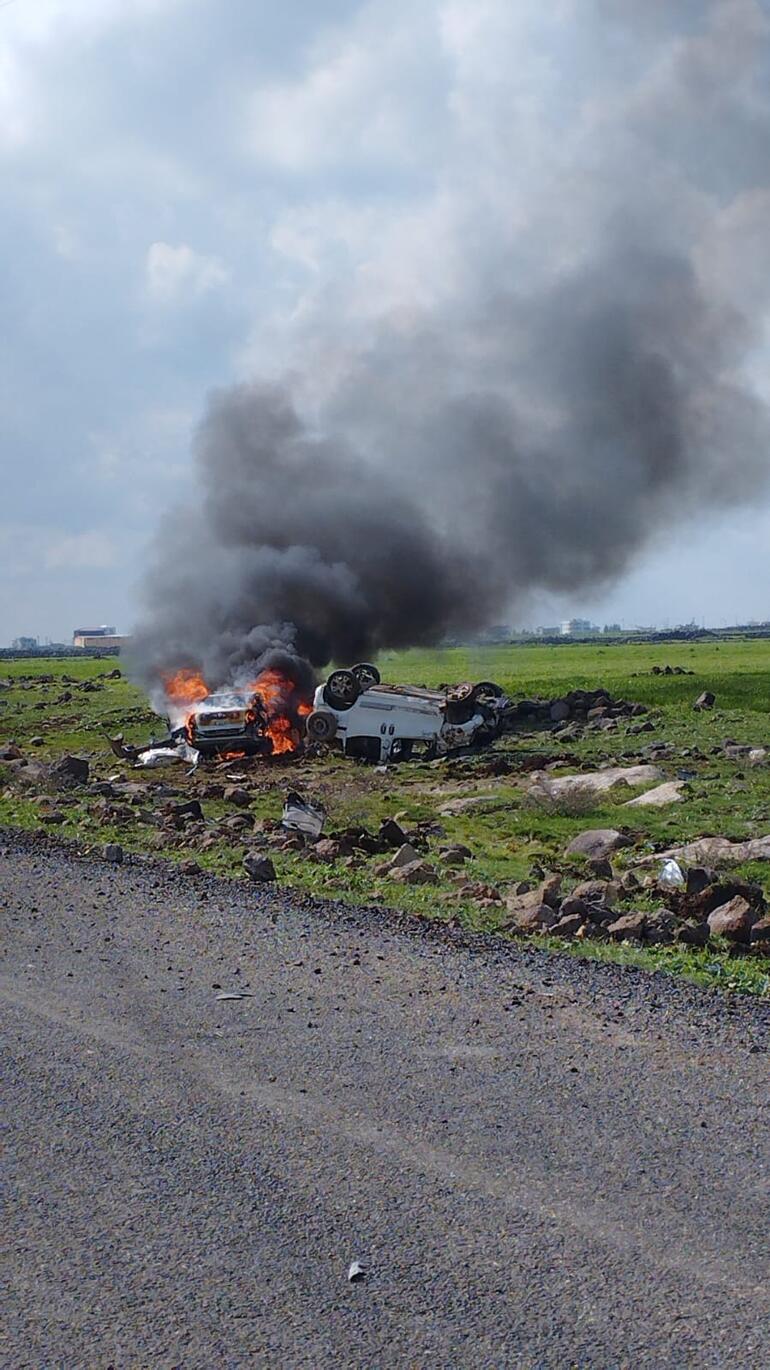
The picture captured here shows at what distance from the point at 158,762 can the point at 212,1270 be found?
22.7 m

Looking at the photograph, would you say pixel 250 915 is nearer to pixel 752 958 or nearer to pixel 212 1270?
pixel 752 958

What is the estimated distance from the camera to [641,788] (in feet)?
66.3

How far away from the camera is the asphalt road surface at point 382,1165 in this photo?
3840mm

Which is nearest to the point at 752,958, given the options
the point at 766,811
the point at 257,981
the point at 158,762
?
the point at 257,981

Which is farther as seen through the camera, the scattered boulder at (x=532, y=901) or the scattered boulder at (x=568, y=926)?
the scattered boulder at (x=532, y=901)

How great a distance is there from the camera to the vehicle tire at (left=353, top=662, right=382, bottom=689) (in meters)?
27.5

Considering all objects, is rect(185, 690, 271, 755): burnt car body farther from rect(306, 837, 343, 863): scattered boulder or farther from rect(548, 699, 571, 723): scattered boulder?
rect(306, 837, 343, 863): scattered boulder

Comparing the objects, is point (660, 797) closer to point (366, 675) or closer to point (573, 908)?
point (573, 908)

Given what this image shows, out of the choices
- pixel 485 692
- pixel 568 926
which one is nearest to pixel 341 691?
pixel 485 692

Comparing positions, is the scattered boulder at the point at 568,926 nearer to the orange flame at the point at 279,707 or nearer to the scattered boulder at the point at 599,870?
the scattered boulder at the point at 599,870

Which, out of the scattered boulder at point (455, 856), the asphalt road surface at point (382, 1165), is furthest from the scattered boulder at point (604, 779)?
the asphalt road surface at point (382, 1165)

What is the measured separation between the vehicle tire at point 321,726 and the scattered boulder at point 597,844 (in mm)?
11998

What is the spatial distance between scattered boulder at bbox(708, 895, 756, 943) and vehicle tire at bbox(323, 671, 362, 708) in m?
17.7

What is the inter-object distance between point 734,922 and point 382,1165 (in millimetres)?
4795
